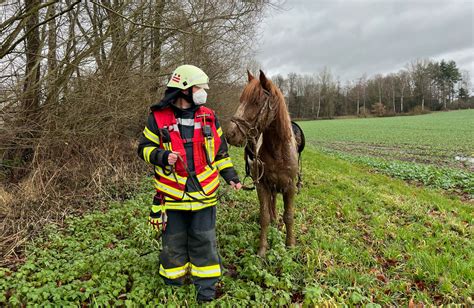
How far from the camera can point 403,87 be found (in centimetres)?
7775

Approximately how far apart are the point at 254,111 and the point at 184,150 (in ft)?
2.89

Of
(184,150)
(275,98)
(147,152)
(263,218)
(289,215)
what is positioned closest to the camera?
(147,152)

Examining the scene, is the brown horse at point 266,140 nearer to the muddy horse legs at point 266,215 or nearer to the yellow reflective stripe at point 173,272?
the muddy horse legs at point 266,215

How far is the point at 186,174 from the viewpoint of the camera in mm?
2904

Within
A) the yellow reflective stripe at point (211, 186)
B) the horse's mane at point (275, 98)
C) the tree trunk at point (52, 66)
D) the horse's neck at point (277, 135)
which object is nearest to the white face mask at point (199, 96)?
the horse's mane at point (275, 98)

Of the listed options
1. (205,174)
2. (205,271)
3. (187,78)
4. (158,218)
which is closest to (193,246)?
(205,271)

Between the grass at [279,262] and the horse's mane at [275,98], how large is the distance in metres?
1.61

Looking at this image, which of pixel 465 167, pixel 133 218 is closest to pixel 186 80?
pixel 133 218

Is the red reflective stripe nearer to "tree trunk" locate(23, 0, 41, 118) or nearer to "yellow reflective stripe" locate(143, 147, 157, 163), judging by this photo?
"yellow reflective stripe" locate(143, 147, 157, 163)

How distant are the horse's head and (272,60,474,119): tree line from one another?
69.3m

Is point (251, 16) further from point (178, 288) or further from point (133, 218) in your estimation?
point (178, 288)

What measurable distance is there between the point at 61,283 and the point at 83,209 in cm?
252

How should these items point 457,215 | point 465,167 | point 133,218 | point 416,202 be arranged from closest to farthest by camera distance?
point 133,218 < point 457,215 < point 416,202 < point 465,167

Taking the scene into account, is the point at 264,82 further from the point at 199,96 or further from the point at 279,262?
the point at 279,262
